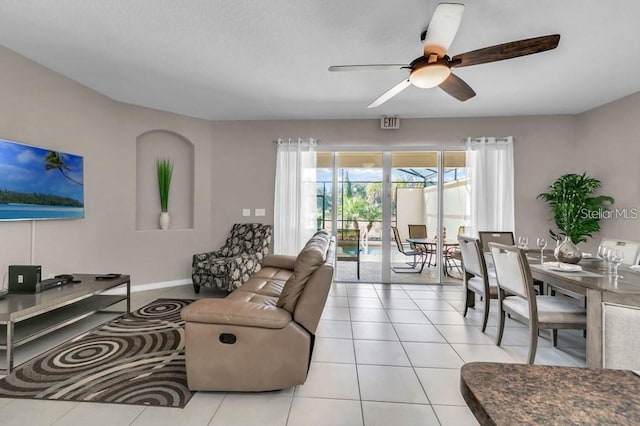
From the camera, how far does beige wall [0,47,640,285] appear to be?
3.28 meters

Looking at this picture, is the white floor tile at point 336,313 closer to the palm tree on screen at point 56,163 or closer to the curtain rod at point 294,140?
the curtain rod at point 294,140

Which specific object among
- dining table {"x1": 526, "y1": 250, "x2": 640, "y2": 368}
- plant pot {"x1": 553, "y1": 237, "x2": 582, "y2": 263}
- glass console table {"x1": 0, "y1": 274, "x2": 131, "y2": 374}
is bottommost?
glass console table {"x1": 0, "y1": 274, "x2": 131, "y2": 374}

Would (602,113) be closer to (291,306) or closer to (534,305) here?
(534,305)

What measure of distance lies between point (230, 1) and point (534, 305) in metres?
3.23

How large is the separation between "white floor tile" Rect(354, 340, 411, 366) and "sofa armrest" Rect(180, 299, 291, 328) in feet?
3.19

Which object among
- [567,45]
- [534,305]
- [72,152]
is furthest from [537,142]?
[72,152]

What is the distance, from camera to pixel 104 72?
343 centimetres

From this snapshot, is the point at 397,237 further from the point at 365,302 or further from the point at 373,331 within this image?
the point at 373,331

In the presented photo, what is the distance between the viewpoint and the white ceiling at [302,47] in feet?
7.72

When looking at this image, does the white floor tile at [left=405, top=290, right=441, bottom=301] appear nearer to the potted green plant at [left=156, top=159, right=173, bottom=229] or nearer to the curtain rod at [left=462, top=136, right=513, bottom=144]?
the curtain rod at [left=462, top=136, right=513, bottom=144]

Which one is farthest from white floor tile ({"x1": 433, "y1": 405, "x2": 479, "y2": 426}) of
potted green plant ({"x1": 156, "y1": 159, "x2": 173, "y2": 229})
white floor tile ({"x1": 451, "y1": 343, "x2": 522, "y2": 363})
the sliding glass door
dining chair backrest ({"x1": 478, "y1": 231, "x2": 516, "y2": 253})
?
potted green plant ({"x1": 156, "y1": 159, "x2": 173, "y2": 229})

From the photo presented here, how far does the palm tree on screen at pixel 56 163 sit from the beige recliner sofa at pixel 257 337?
8.73ft

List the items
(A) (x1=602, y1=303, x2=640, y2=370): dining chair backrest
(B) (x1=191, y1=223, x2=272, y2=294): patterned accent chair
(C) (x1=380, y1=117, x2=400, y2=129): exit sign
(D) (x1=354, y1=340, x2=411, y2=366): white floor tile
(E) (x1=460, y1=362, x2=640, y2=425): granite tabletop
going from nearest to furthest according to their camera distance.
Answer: (E) (x1=460, y1=362, x2=640, y2=425): granite tabletop, (A) (x1=602, y1=303, x2=640, y2=370): dining chair backrest, (D) (x1=354, y1=340, x2=411, y2=366): white floor tile, (B) (x1=191, y1=223, x2=272, y2=294): patterned accent chair, (C) (x1=380, y1=117, x2=400, y2=129): exit sign

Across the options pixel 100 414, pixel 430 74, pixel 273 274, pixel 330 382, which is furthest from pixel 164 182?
pixel 430 74
